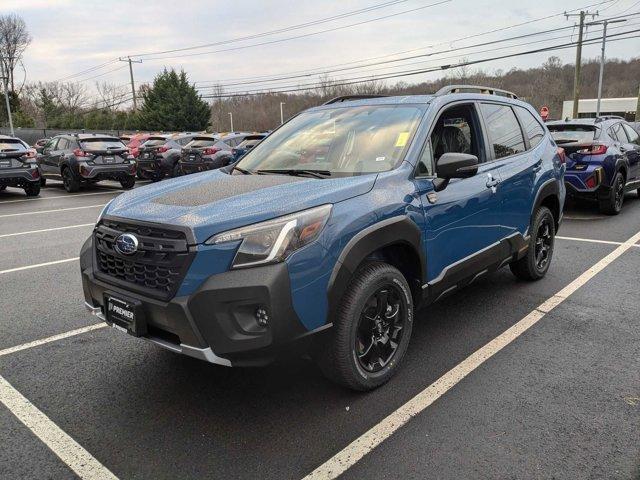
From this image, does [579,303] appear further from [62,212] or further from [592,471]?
[62,212]

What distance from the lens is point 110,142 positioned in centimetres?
1528

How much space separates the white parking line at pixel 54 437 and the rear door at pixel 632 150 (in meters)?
9.85

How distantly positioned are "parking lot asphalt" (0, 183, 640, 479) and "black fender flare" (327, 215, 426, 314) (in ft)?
1.58

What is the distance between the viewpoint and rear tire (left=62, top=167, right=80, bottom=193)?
15.0 metres

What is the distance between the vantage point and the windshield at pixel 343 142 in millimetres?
3488

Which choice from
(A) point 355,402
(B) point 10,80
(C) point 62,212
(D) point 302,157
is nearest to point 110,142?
(C) point 62,212

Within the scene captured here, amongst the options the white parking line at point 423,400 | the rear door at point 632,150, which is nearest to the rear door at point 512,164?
the white parking line at point 423,400

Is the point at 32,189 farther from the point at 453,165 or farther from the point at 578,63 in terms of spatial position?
the point at 578,63

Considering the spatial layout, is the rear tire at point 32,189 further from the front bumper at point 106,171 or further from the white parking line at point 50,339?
the white parking line at point 50,339

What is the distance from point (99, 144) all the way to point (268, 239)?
1420 cm

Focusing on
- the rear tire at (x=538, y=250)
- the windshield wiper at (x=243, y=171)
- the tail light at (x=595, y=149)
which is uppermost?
the windshield wiper at (x=243, y=171)

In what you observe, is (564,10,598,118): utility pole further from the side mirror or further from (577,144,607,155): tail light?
the side mirror

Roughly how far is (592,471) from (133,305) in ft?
8.01

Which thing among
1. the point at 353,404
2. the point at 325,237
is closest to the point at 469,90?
the point at 325,237
